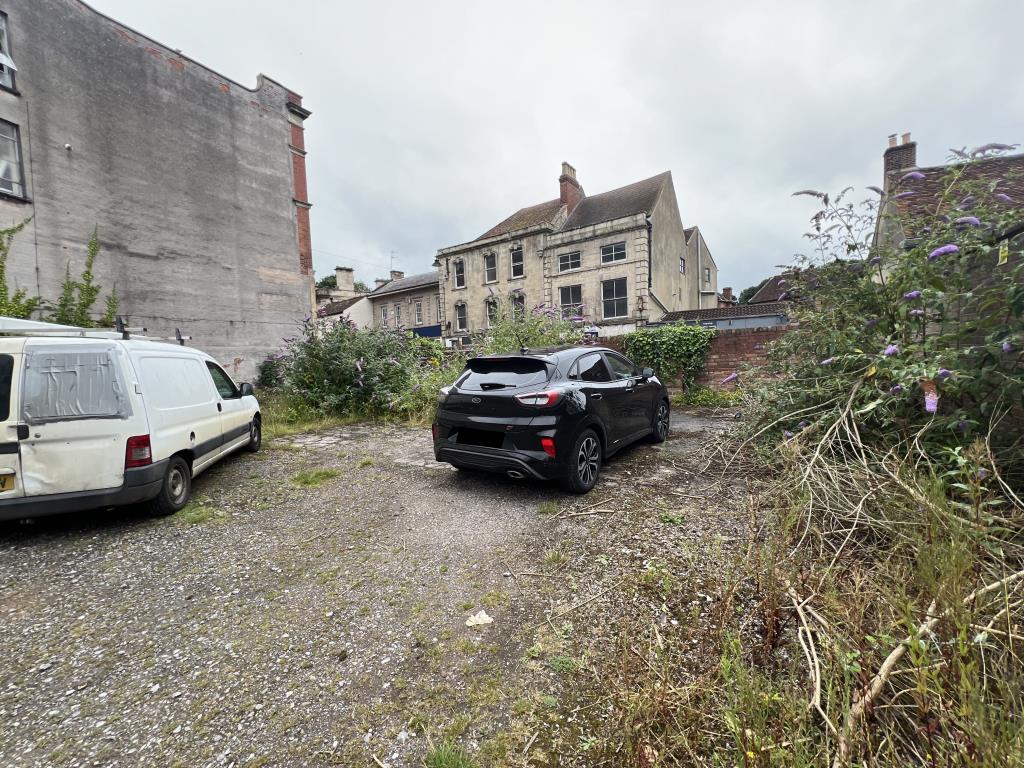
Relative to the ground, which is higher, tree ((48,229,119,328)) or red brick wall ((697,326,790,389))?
tree ((48,229,119,328))

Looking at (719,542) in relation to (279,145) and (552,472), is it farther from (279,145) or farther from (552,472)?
(279,145)

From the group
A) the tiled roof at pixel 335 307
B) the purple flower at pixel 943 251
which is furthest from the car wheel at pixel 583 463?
the tiled roof at pixel 335 307

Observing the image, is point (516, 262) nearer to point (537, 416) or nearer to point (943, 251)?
point (537, 416)

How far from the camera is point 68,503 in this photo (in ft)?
11.5

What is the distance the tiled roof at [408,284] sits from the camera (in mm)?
32347

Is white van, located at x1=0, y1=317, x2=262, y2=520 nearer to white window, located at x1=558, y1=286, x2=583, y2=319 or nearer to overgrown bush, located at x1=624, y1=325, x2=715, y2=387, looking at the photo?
overgrown bush, located at x1=624, y1=325, x2=715, y2=387

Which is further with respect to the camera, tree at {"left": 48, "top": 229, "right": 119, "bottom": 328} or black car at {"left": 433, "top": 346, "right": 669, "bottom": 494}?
tree at {"left": 48, "top": 229, "right": 119, "bottom": 328}

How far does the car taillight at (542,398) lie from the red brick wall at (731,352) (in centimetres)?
694

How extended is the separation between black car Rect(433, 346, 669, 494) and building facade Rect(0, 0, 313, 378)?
12176mm

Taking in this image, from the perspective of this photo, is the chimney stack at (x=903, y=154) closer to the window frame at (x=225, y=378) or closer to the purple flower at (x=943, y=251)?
the purple flower at (x=943, y=251)

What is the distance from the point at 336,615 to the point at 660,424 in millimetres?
5212

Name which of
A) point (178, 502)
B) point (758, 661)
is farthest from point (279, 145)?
point (758, 661)

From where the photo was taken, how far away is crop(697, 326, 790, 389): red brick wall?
31.3 ft

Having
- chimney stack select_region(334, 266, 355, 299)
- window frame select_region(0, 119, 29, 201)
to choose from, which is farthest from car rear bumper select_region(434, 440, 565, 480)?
chimney stack select_region(334, 266, 355, 299)
